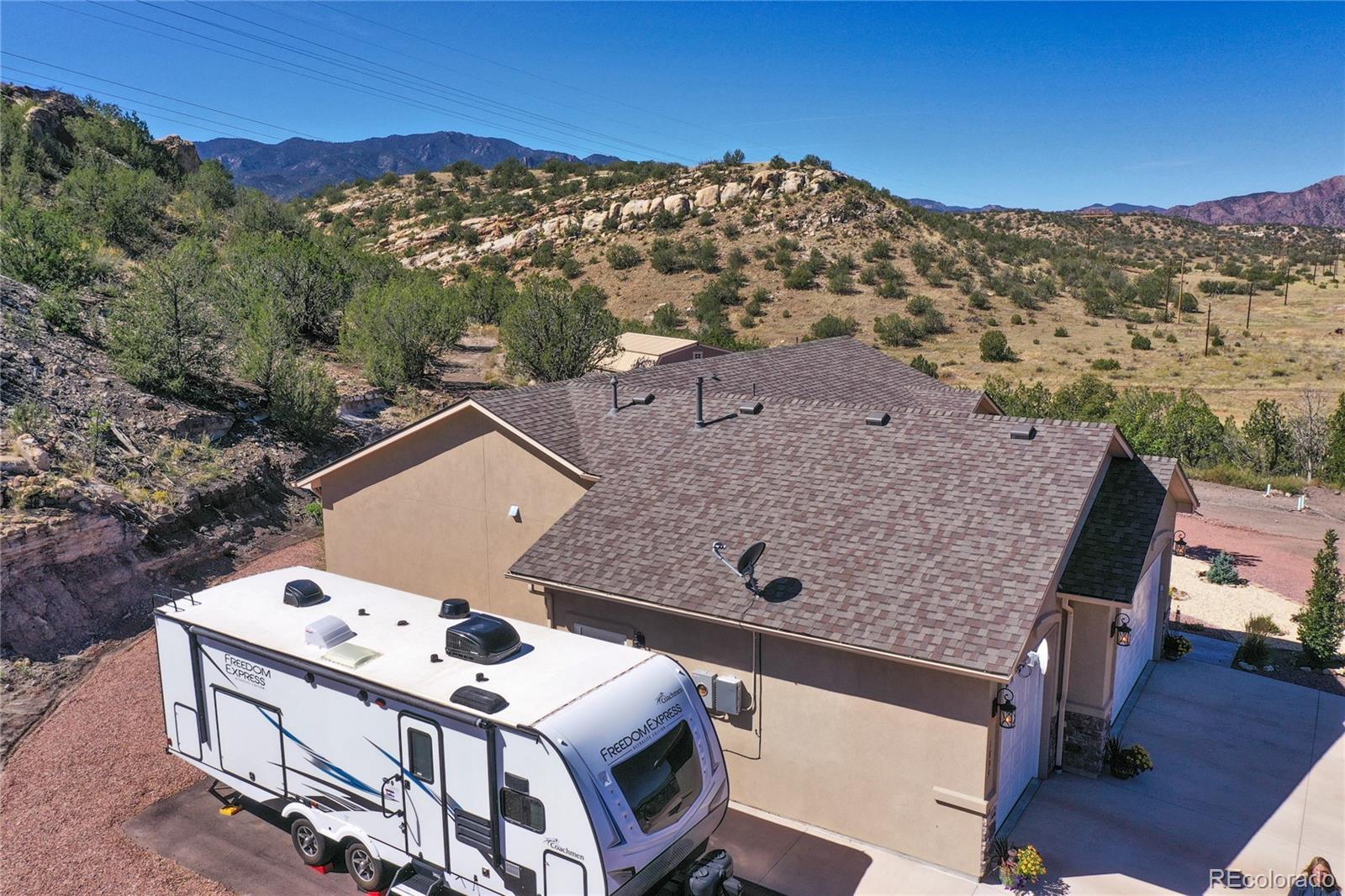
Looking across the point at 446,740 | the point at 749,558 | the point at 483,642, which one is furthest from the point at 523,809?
the point at 749,558

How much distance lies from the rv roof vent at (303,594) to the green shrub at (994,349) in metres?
47.5

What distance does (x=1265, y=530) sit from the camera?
26.0 meters

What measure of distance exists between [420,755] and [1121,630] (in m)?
9.35

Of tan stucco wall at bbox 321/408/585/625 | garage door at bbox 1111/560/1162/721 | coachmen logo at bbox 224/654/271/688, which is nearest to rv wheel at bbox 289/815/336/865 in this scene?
coachmen logo at bbox 224/654/271/688

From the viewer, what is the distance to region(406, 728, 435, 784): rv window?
28.0 feet

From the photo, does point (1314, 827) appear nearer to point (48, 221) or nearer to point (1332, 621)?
point (1332, 621)

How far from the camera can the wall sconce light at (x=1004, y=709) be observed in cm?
953

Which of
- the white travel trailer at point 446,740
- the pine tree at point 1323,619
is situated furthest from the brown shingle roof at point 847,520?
the pine tree at point 1323,619

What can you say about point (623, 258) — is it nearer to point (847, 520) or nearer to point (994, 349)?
point (994, 349)

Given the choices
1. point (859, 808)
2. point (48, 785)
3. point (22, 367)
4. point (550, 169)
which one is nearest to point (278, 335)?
point (22, 367)

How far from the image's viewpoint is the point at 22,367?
68.2 ft

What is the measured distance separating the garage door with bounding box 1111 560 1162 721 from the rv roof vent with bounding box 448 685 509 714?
8861 millimetres

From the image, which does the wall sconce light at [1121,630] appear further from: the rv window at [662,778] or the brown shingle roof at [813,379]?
the brown shingle roof at [813,379]

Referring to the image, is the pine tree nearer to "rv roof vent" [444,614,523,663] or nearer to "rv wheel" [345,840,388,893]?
"rv roof vent" [444,614,523,663]
